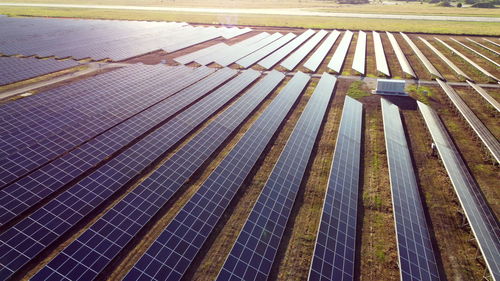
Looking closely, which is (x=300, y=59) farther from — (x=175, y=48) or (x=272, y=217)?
(x=272, y=217)

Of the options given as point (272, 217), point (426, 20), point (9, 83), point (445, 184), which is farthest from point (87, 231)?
point (426, 20)

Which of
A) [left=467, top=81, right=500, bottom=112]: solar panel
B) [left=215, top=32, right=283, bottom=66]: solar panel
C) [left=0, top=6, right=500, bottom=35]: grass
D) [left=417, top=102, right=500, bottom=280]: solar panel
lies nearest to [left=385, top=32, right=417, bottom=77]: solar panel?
[left=467, top=81, right=500, bottom=112]: solar panel

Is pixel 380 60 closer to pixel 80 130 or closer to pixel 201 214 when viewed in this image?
pixel 201 214

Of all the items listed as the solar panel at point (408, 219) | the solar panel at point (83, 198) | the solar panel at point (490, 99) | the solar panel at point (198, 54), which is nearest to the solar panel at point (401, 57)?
→ the solar panel at point (490, 99)

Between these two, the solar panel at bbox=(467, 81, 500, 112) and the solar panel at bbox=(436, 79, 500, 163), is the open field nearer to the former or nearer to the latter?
the solar panel at bbox=(436, 79, 500, 163)

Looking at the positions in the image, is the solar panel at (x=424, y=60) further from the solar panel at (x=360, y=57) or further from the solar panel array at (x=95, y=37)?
the solar panel array at (x=95, y=37)

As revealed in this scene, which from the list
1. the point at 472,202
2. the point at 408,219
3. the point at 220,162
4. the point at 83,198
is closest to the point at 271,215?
the point at 220,162
